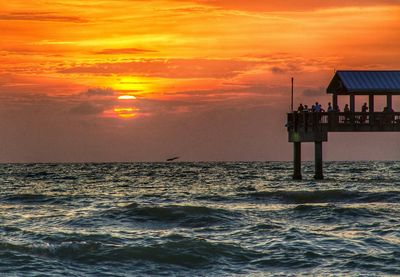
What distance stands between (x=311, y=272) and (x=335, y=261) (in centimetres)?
138

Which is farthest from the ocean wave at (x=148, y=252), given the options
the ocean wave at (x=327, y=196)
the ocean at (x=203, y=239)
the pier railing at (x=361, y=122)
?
the pier railing at (x=361, y=122)

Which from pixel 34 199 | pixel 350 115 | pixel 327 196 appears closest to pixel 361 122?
pixel 350 115

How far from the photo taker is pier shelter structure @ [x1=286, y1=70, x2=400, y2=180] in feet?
156

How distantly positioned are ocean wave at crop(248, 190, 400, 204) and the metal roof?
11327 millimetres

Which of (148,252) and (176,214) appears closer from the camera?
(148,252)

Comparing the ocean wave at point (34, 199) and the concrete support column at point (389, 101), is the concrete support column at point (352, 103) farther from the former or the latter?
the ocean wave at point (34, 199)

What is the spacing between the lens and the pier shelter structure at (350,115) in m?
47.7

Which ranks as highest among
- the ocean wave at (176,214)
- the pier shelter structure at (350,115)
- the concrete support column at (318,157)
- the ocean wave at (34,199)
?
the pier shelter structure at (350,115)

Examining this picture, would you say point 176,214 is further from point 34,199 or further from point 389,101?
point 389,101

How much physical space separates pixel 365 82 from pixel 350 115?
3.72 meters

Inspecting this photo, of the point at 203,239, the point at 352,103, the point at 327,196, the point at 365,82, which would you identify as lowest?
the point at 327,196

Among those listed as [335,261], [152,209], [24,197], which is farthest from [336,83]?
[335,261]

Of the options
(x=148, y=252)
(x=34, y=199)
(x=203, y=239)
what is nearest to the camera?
(x=148, y=252)

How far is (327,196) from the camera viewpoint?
127 feet
